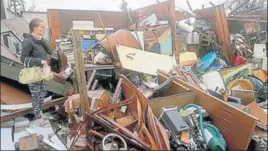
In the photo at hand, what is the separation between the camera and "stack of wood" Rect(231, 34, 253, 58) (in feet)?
17.3

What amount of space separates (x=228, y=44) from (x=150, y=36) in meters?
1.62

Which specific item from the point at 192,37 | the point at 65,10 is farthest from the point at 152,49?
the point at 65,10

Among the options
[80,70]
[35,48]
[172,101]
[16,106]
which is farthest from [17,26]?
[172,101]

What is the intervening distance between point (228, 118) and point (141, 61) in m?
A: 1.96

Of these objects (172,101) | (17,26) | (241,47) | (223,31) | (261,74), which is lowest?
(172,101)

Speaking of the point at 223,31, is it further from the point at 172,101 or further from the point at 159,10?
the point at 172,101

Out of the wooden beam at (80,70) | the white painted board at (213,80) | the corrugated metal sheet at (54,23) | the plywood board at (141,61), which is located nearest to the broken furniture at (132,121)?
the wooden beam at (80,70)

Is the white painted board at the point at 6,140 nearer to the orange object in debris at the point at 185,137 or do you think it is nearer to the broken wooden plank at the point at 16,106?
the broken wooden plank at the point at 16,106

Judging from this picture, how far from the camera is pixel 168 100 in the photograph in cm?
325

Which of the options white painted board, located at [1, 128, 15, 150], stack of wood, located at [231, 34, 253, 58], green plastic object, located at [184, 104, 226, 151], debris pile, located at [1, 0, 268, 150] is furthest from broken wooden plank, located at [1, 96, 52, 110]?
stack of wood, located at [231, 34, 253, 58]

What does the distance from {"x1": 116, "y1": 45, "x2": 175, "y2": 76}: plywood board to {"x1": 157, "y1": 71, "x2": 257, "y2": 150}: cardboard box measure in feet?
3.34

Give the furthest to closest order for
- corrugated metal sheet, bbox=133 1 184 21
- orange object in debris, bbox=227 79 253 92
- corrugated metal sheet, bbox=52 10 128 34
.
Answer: corrugated metal sheet, bbox=52 10 128 34 → corrugated metal sheet, bbox=133 1 184 21 → orange object in debris, bbox=227 79 253 92

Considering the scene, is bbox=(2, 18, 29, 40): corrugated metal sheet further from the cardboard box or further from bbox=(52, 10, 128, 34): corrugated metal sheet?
bbox=(52, 10, 128, 34): corrugated metal sheet

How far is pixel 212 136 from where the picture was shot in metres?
2.78
